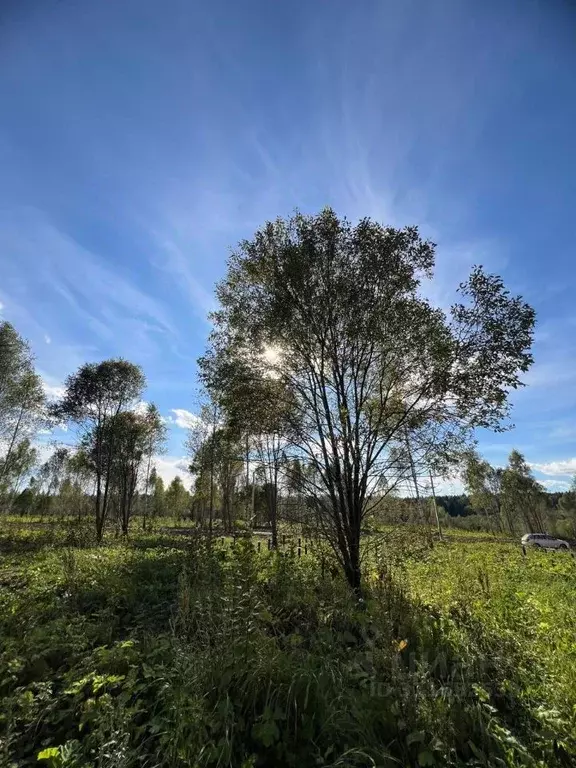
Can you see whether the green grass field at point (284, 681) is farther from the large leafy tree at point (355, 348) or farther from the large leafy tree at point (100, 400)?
the large leafy tree at point (100, 400)

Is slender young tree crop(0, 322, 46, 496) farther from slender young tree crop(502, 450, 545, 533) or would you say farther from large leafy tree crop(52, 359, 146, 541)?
slender young tree crop(502, 450, 545, 533)

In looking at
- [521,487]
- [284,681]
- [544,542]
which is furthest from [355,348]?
[521,487]

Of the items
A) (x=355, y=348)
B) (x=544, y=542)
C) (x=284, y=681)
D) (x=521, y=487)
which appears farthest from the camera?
(x=521, y=487)

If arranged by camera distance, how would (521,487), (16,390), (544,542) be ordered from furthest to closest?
1. (521,487)
2. (544,542)
3. (16,390)

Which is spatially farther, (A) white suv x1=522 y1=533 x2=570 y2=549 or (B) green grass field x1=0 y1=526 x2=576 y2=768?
(A) white suv x1=522 y1=533 x2=570 y2=549

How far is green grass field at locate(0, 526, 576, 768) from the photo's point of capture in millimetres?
2568

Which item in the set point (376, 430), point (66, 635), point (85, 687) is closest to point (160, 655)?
point (85, 687)

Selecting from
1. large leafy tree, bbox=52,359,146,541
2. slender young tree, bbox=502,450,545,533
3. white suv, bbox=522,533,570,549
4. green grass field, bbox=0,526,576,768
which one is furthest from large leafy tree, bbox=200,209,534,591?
slender young tree, bbox=502,450,545,533

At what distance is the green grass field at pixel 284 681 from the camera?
257 cm

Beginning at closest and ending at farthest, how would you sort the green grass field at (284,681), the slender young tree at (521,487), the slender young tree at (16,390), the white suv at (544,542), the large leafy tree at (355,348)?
the green grass field at (284,681)
the large leafy tree at (355,348)
the slender young tree at (16,390)
the white suv at (544,542)
the slender young tree at (521,487)

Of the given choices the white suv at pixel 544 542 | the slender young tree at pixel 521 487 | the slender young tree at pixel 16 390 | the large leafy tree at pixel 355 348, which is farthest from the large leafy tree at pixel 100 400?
the slender young tree at pixel 521 487

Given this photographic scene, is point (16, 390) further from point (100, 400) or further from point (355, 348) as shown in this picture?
point (355, 348)

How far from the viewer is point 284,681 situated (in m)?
3.28

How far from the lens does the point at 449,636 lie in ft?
15.3
